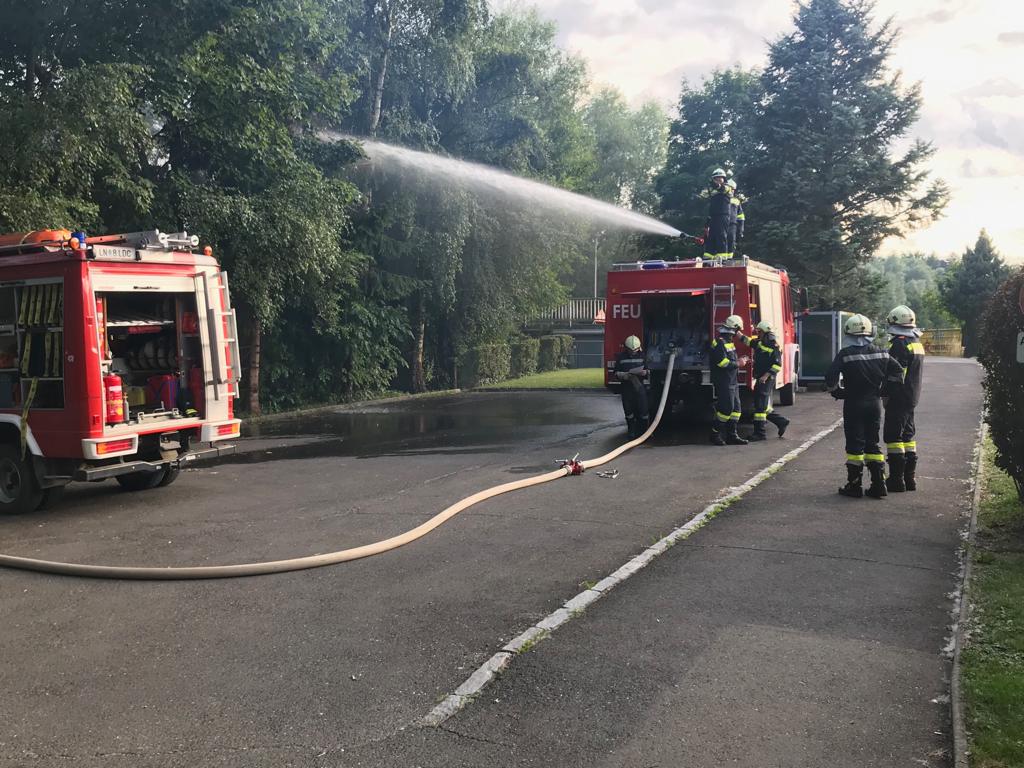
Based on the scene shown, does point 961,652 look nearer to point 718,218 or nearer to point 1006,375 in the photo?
point 1006,375

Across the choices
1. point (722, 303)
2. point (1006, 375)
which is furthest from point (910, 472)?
point (722, 303)

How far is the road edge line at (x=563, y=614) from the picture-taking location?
13.9ft

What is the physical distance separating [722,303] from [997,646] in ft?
30.7

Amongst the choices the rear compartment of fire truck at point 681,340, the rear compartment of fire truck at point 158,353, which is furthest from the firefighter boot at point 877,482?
the rear compartment of fire truck at point 158,353

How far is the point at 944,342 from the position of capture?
49.5 meters

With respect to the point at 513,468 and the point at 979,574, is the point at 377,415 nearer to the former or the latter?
the point at 513,468

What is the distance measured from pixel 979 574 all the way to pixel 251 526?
19.0 feet

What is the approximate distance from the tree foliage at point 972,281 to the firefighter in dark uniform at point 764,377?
Result: 119ft

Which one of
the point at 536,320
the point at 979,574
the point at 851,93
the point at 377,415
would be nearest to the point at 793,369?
the point at 377,415

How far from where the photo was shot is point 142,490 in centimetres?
1004

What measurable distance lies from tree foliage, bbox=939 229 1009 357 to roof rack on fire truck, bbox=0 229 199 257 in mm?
43856

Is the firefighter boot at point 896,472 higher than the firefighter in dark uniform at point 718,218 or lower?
lower

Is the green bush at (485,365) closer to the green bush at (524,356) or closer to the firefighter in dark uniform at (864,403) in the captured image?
the green bush at (524,356)

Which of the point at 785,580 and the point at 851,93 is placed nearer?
the point at 785,580
